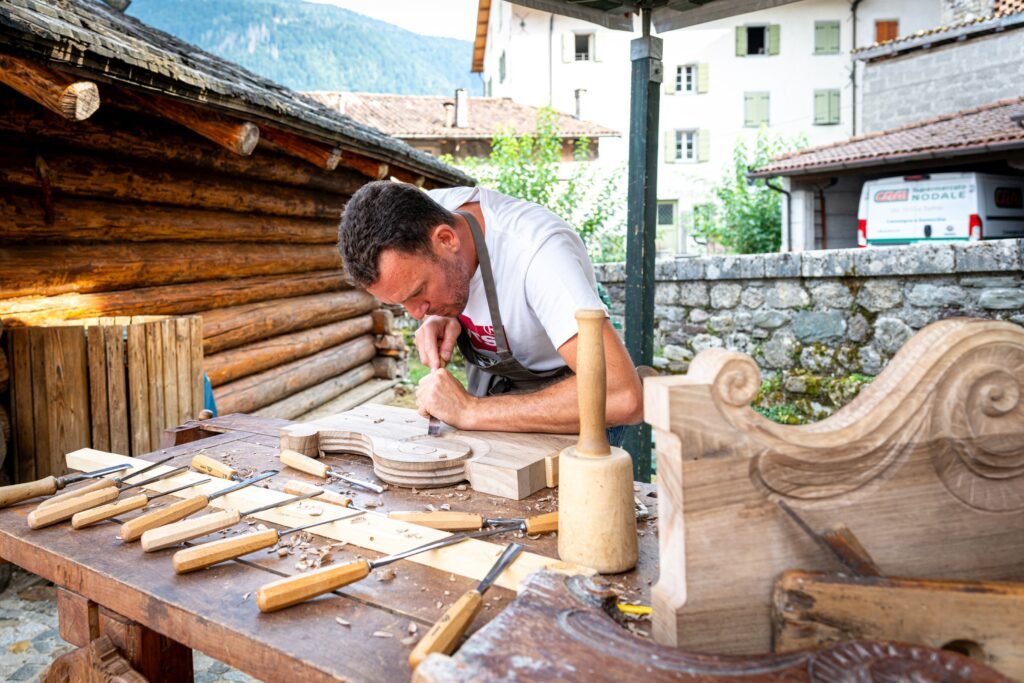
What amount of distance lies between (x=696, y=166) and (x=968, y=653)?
2421 centimetres

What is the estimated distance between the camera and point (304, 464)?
1.89 meters

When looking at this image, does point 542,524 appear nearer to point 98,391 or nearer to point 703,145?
point 98,391

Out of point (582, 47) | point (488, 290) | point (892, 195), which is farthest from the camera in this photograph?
point (582, 47)

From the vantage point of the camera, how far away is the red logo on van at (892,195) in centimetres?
1082

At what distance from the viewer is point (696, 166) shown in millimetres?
23641

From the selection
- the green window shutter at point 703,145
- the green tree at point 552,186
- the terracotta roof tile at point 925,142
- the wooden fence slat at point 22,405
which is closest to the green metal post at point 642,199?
the wooden fence slat at point 22,405

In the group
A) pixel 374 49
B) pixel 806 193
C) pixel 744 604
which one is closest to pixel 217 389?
pixel 744 604

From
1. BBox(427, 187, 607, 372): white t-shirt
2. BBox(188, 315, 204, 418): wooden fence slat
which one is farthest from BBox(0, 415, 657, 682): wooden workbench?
BBox(188, 315, 204, 418): wooden fence slat

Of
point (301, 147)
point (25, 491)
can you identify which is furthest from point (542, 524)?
point (301, 147)

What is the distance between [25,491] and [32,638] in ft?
6.93

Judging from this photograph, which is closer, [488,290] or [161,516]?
[161,516]

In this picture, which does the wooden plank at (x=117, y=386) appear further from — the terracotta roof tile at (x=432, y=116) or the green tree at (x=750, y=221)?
the terracotta roof tile at (x=432, y=116)

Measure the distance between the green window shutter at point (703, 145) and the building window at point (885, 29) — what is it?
5.94 m

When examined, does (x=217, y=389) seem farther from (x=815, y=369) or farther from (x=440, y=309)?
(x=815, y=369)
